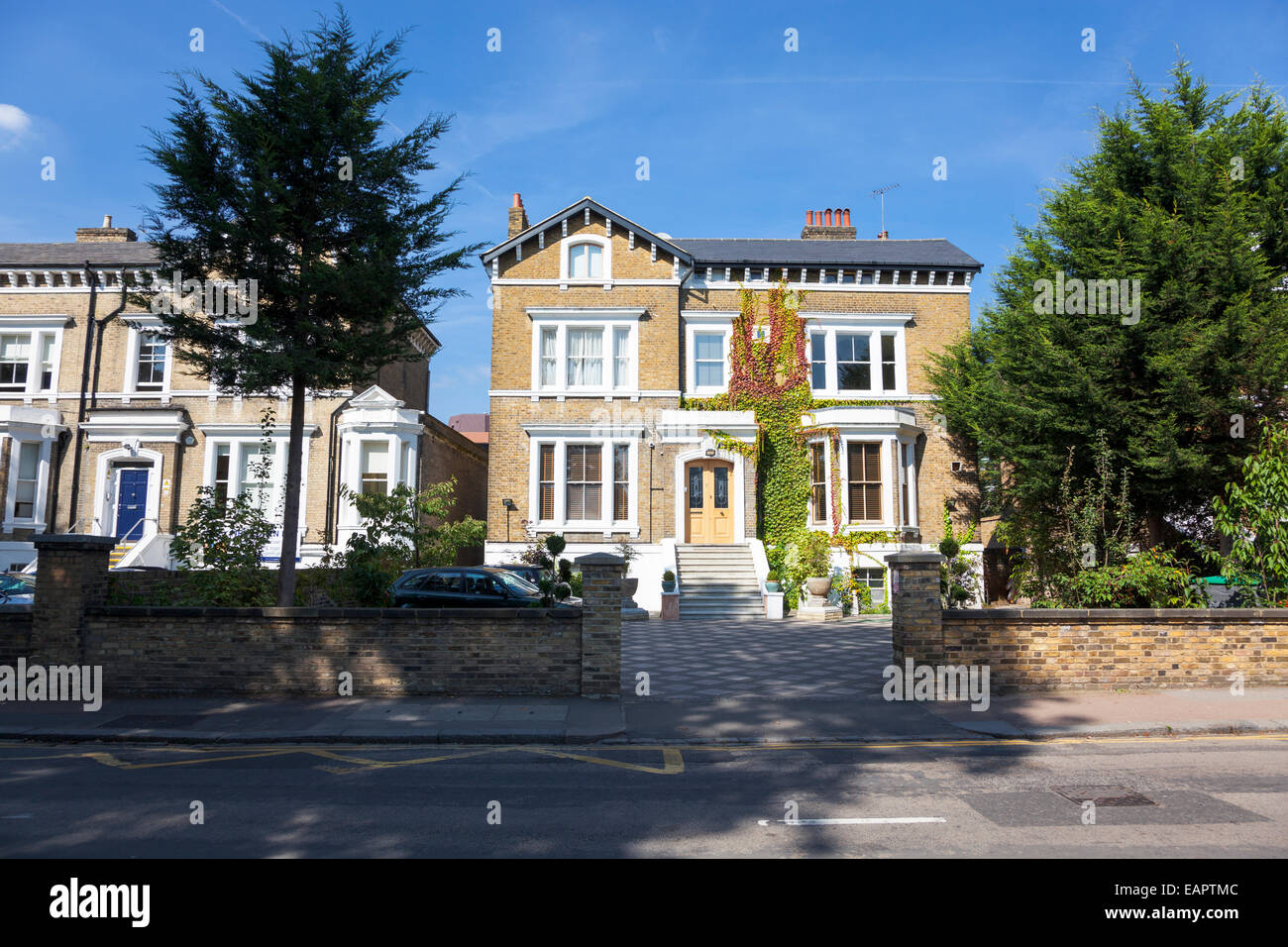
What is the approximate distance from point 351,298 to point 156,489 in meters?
18.0

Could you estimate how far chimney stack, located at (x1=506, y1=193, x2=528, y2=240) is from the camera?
→ 27375mm

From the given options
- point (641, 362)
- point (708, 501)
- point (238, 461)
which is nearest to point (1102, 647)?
point (708, 501)

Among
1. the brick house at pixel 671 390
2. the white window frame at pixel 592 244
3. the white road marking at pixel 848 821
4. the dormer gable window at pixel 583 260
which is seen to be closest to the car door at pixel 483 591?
the brick house at pixel 671 390

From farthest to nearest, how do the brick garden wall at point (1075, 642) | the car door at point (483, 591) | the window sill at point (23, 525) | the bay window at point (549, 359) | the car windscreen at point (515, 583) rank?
the bay window at point (549, 359) → the window sill at point (23, 525) → the car windscreen at point (515, 583) → the car door at point (483, 591) → the brick garden wall at point (1075, 642)

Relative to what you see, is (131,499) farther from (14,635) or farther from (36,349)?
(14,635)

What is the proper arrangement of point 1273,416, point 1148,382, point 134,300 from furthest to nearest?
point 1148,382, point 1273,416, point 134,300

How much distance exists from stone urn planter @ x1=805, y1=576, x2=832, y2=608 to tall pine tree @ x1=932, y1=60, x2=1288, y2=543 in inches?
228

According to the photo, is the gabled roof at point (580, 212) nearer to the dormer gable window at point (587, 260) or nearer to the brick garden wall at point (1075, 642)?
the dormer gable window at point (587, 260)

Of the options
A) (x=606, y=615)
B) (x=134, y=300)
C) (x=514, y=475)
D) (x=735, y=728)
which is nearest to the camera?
(x=735, y=728)

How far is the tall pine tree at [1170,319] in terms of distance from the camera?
16438mm

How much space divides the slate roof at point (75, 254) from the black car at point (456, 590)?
705 inches
